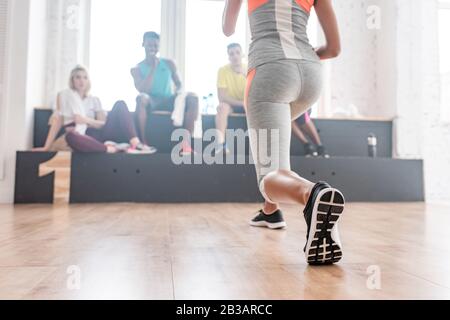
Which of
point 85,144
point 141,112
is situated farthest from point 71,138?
point 141,112

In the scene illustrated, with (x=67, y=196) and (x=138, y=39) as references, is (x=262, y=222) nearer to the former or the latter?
(x=67, y=196)

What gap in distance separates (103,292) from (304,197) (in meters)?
0.47

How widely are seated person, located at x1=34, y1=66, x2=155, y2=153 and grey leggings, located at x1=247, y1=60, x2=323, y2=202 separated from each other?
218 centimetres

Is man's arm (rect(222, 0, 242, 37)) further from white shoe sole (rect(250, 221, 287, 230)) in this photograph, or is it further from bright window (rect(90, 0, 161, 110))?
bright window (rect(90, 0, 161, 110))

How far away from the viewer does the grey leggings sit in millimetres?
1153

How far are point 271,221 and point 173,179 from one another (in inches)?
65.5

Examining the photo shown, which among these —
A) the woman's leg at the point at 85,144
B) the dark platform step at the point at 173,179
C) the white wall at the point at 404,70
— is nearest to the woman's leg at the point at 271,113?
the dark platform step at the point at 173,179

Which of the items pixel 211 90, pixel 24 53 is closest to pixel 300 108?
pixel 24 53

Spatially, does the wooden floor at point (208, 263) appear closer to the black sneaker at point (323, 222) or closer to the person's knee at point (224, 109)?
the black sneaker at point (323, 222)

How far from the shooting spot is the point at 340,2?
471 centimetres

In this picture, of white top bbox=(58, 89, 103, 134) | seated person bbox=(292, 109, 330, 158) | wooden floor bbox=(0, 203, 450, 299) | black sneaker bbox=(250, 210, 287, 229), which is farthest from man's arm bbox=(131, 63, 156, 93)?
black sneaker bbox=(250, 210, 287, 229)

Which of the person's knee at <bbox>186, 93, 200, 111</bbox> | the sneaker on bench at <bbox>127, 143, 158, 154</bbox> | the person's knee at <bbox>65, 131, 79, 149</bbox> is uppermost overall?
the person's knee at <bbox>186, 93, 200, 111</bbox>

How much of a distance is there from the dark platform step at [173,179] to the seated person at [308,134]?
0.77 ft

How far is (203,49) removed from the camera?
4562 millimetres
